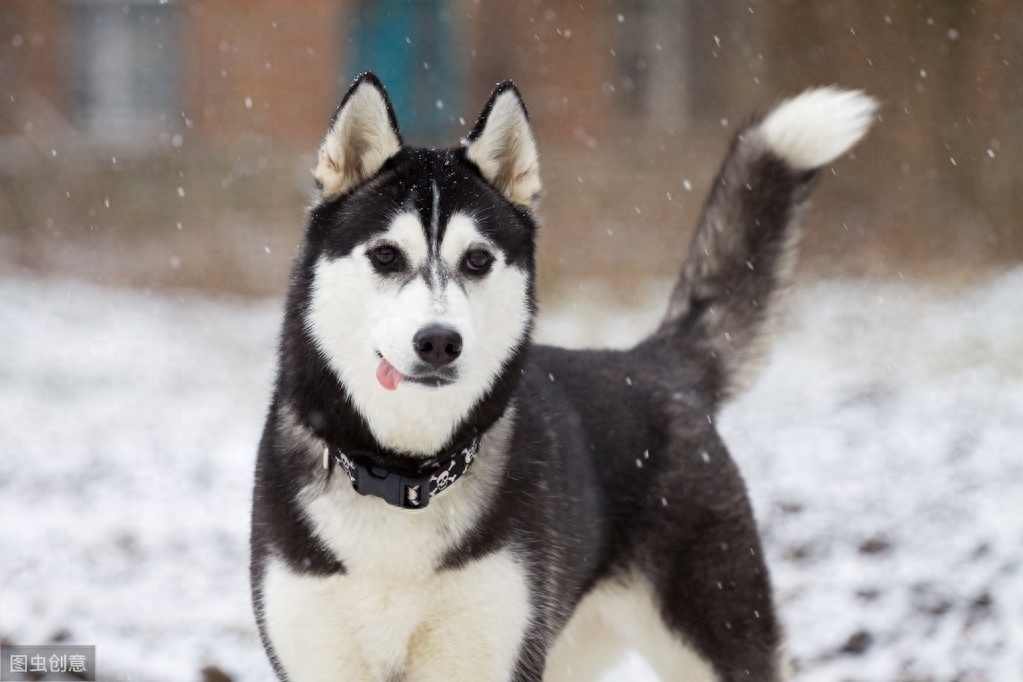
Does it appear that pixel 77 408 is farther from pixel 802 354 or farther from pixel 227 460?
pixel 802 354

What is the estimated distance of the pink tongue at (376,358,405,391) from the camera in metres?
2.81

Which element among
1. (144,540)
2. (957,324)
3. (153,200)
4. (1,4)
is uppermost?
(1,4)

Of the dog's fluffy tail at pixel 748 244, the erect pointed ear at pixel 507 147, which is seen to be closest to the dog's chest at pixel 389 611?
the erect pointed ear at pixel 507 147

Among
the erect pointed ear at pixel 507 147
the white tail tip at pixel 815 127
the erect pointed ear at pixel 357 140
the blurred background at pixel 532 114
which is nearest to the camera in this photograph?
the erect pointed ear at pixel 357 140

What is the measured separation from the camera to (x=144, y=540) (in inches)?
230

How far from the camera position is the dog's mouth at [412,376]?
2.71 m

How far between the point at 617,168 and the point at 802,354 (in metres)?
3.92

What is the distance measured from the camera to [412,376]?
2.73 meters

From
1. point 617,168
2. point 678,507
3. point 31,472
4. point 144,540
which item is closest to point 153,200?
point 617,168

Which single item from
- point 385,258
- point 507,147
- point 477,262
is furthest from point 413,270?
point 507,147

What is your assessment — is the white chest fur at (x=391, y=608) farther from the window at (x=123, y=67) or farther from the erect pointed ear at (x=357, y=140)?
the window at (x=123, y=67)

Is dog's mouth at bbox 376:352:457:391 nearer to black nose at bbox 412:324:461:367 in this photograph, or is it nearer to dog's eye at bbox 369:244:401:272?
black nose at bbox 412:324:461:367

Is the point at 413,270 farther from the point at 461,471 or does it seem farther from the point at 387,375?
the point at 461,471

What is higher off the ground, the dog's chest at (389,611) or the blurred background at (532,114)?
the blurred background at (532,114)
